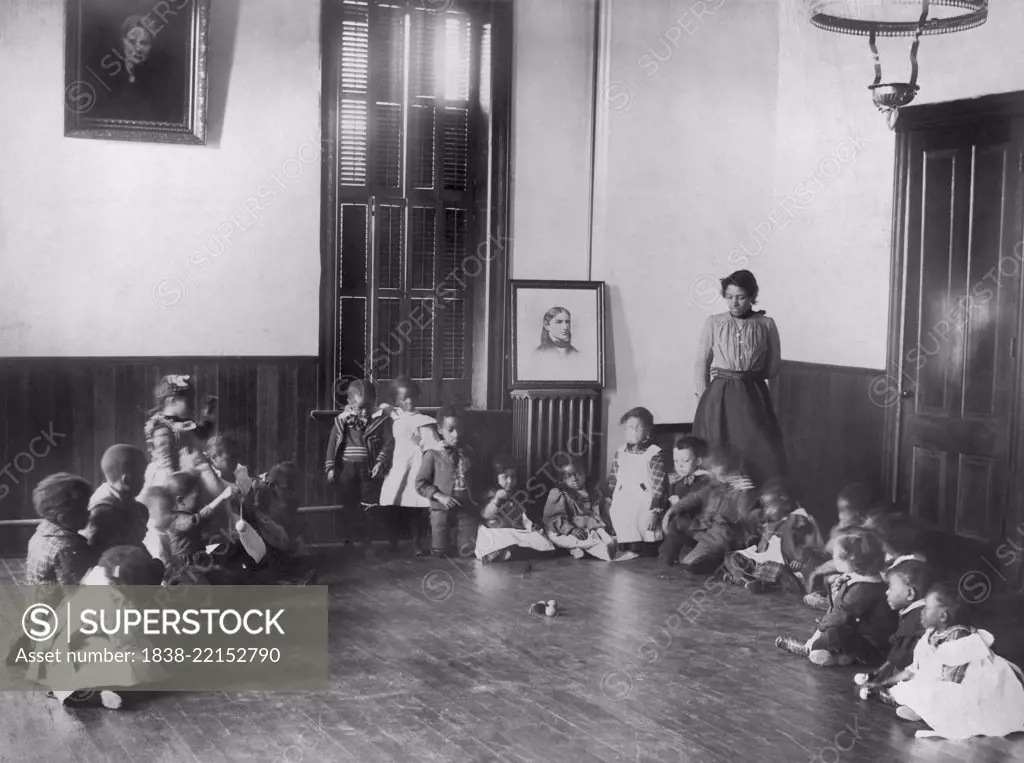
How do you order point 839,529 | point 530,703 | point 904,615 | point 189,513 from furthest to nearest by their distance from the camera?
1. point 839,529
2. point 189,513
3. point 904,615
4. point 530,703

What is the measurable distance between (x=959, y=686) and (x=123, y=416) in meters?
4.31

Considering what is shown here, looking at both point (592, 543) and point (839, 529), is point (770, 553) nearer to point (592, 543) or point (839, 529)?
point (839, 529)

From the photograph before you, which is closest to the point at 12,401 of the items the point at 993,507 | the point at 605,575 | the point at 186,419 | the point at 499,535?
the point at 186,419

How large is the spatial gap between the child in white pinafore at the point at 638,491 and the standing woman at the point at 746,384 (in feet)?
1.21

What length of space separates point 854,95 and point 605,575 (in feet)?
10.3

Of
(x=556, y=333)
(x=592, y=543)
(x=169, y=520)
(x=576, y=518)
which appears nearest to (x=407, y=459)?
(x=576, y=518)

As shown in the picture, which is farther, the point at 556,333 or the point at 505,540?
the point at 556,333

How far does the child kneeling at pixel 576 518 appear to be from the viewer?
6.43 m

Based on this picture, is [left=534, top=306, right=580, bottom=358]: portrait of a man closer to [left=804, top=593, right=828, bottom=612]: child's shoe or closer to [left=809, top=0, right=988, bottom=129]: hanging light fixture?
[left=804, top=593, right=828, bottom=612]: child's shoe

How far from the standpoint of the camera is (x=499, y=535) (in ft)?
20.7

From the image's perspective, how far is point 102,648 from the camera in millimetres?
3842

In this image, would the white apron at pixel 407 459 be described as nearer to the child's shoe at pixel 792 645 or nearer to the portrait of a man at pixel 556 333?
the portrait of a man at pixel 556 333

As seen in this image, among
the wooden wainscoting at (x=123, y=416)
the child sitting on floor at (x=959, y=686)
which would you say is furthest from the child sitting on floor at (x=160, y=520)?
the child sitting on floor at (x=959, y=686)

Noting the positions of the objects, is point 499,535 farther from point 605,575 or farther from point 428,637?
point 428,637
